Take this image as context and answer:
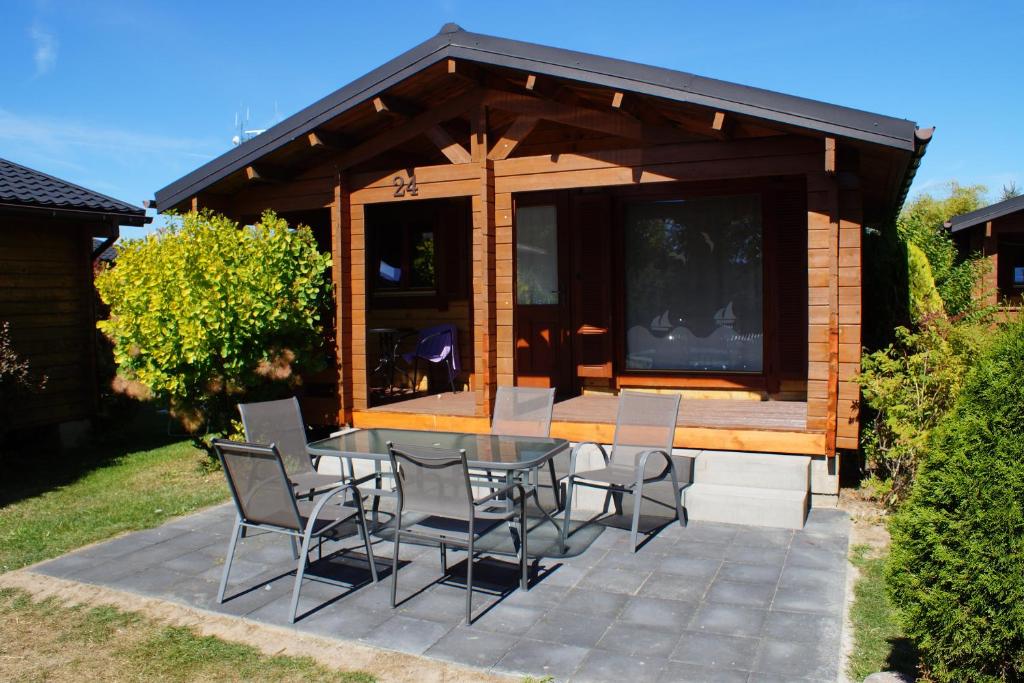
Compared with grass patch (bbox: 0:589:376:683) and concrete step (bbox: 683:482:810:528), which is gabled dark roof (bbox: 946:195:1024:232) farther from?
grass patch (bbox: 0:589:376:683)

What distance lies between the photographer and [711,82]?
6.17 m

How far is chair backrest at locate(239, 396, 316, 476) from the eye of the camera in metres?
5.70

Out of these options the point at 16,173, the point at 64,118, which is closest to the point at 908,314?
the point at 16,173

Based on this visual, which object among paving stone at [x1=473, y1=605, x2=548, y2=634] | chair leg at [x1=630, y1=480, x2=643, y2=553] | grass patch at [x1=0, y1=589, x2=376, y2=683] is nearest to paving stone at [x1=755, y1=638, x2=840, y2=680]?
paving stone at [x1=473, y1=605, x2=548, y2=634]

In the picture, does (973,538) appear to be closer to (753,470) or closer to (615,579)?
(615,579)

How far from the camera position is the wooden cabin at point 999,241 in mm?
14555

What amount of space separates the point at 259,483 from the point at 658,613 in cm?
228

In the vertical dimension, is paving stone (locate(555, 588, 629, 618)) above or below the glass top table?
below

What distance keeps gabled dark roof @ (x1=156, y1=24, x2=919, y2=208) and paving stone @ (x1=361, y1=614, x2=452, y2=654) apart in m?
4.16

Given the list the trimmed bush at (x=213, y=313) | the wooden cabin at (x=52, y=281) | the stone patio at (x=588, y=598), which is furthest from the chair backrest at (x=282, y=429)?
the wooden cabin at (x=52, y=281)

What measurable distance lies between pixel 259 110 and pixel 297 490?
4446 cm

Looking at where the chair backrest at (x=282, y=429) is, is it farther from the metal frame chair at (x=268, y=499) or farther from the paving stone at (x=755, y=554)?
the paving stone at (x=755, y=554)

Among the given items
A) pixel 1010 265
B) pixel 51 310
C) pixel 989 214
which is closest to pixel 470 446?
pixel 51 310

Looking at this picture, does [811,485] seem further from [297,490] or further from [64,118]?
[64,118]
